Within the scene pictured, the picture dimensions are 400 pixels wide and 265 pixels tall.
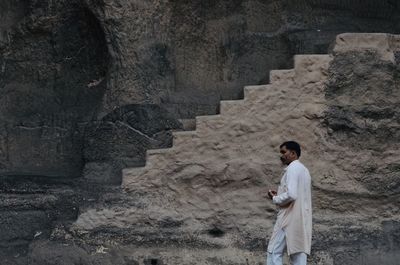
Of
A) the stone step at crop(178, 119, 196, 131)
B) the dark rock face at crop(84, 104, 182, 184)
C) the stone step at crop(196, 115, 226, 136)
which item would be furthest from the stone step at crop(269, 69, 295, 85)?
the dark rock face at crop(84, 104, 182, 184)

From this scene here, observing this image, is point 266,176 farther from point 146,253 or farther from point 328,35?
point 328,35

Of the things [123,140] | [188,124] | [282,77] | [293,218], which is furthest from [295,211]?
[123,140]

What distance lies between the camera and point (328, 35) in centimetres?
1056

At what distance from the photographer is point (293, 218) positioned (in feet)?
24.2

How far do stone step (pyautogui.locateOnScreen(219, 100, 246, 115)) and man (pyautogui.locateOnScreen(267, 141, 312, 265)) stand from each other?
1.91m

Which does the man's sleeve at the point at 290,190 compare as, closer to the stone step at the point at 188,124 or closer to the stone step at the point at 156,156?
the stone step at the point at 156,156

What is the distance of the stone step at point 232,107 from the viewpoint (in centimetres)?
932

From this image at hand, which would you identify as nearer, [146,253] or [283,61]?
[146,253]

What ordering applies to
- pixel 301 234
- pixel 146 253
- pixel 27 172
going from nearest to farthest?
pixel 301 234 → pixel 146 253 → pixel 27 172

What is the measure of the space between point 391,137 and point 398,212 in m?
0.80

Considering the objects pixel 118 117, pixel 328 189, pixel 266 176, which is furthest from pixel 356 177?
pixel 118 117

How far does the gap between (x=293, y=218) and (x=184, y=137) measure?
2.23 metres

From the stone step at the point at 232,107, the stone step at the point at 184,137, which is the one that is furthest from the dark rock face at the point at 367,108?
the stone step at the point at 184,137

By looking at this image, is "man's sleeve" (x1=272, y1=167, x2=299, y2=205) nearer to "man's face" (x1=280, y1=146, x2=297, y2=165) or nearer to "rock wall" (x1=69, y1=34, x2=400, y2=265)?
"man's face" (x1=280, y1=146, x2=297, y2=165)
